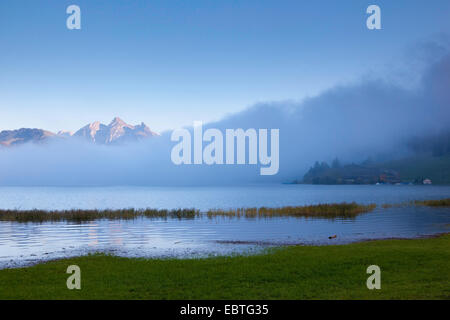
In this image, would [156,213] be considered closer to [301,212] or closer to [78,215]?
[78,215]

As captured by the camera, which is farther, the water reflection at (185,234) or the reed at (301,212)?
the reed at (301,212)

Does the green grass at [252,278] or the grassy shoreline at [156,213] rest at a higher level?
the green grass at [252,278]

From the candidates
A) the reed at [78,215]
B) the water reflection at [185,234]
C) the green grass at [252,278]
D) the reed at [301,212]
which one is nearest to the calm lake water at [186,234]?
the water reflection at [185,234]

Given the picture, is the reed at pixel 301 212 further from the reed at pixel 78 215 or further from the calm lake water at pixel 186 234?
the reed at pixel 78 215

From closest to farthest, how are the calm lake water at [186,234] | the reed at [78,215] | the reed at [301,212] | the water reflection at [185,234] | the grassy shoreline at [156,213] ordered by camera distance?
the calm lake water at [186,234], the water reflection at [185,234], the reed at [78,215], the grassy shoreline at [156,213], the reed at [301,212]

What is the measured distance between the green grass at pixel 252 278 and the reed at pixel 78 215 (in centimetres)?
5131

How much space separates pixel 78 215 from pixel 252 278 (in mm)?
64642

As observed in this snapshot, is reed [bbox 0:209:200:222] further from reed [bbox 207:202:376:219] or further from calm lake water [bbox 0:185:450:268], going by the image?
reed [bbox 207:202:376:219]

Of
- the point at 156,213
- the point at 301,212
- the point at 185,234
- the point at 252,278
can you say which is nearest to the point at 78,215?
the point at 156,213

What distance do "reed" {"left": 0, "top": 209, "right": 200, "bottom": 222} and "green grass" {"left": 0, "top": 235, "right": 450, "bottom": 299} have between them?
51311 millimetres

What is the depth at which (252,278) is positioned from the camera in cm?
2316

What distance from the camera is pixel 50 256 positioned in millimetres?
38312

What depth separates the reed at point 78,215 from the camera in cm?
7825

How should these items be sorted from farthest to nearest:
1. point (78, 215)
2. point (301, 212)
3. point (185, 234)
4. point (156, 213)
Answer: point (301, 212)
point (156, 213)
point (78, 215)
point (185, 234)
